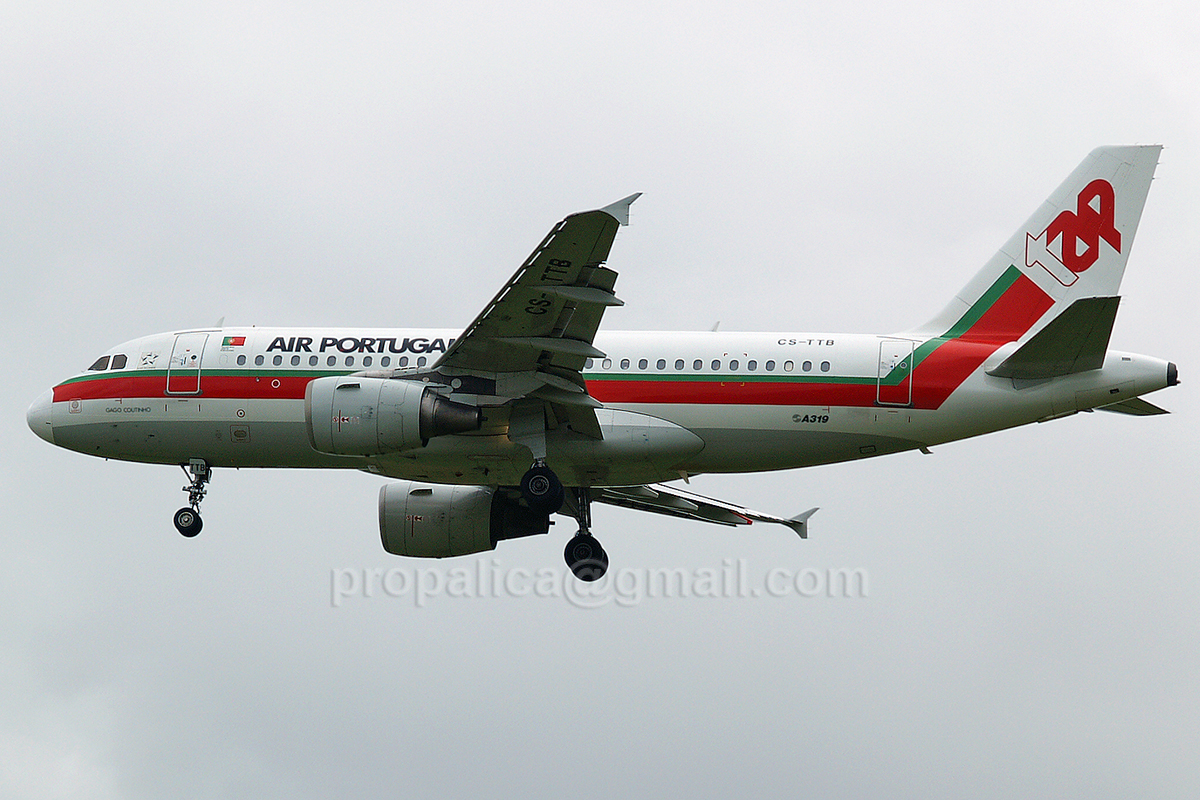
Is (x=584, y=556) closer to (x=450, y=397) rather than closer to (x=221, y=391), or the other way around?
(x=450, y=397)

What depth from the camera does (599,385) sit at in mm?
34938

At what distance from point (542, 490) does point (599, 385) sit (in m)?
3.00

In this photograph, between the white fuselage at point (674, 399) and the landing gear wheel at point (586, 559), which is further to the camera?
the landing gear wheel at point (586, 559)

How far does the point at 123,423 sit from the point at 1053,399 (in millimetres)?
21231

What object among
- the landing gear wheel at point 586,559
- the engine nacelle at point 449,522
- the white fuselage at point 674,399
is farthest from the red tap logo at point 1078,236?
the engine nacelle at point 449,522

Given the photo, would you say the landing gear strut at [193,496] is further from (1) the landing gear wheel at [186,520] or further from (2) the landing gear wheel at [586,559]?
(2) the landing gear wheel at [586,559]

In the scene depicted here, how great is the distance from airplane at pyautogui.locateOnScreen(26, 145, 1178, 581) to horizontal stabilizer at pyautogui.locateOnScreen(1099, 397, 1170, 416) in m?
0.13

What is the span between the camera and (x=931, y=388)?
34.0 metres

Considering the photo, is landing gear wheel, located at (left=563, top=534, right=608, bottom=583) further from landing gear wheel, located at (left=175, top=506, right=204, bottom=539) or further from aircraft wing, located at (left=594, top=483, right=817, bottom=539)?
landing gear wheel, located at (left=175, top=506, right=204, bottom=539)

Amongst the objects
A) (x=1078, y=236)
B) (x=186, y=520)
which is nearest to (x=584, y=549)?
(x=186, y=520)

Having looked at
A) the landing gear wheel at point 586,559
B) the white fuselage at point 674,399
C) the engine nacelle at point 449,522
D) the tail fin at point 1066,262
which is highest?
the tail fin at point 1066,262

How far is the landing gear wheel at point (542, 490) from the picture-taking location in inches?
1310

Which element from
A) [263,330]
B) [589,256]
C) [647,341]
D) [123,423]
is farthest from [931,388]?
[123,423]

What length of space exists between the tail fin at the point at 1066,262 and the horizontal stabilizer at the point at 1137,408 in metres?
2.48
